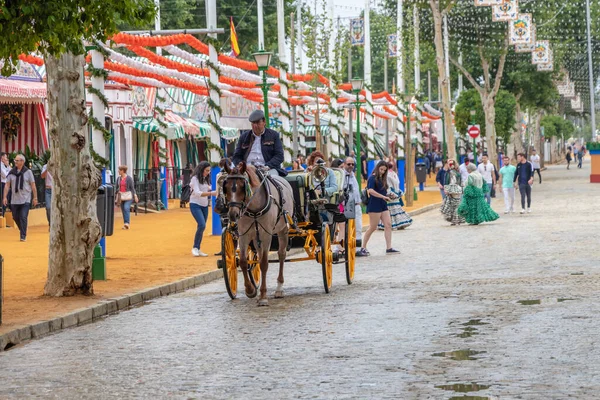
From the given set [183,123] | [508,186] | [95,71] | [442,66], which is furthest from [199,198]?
[442,66]

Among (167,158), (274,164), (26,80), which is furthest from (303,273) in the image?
(167,158)

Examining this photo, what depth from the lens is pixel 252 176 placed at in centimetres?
1398

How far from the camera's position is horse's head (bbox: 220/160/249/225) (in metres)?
13.7

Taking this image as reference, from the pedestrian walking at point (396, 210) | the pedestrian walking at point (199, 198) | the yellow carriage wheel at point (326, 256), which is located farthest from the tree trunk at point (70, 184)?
the pedestrian walking at point (396, 210)

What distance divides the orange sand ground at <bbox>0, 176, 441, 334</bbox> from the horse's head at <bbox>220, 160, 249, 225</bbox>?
7.10 ft

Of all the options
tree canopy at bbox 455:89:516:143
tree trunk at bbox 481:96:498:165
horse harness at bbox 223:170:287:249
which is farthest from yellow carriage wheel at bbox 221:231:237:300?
tree canopy at bbox 455:89:516:143

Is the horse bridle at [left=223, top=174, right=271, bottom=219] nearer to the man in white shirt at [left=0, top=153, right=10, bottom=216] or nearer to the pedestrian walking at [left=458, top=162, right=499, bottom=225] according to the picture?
the pedestrian walking at [left=458, top=162, right=499, bottom=225]

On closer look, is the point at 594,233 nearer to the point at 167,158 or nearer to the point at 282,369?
A: the point at 282,369

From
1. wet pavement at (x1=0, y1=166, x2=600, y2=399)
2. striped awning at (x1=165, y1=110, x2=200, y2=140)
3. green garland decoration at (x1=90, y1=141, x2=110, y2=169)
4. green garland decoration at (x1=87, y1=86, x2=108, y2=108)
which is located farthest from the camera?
striped awning at (x1=165, y1=110, x2=200, y2=140)

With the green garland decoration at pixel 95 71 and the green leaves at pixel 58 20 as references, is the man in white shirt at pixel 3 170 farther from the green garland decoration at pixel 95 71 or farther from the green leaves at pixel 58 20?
the green leaves at pixel 58 20

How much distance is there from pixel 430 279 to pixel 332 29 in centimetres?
2797

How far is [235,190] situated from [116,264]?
7520 millimetres

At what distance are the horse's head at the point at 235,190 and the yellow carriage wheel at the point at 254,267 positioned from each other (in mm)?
1235

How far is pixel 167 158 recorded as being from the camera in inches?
1724
